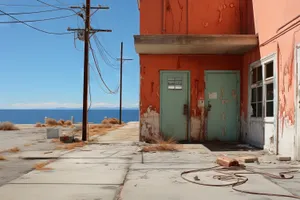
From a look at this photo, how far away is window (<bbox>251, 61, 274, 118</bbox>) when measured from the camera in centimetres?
1029

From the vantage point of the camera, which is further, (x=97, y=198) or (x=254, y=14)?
(x=254, y=14)

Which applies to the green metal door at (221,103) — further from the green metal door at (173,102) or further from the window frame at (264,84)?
the window frame at (264,84)

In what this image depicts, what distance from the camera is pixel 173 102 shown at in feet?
43.2

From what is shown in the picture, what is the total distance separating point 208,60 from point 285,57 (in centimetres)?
440

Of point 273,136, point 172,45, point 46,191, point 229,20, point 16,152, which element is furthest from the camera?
point 229,20

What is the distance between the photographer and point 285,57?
905 centimetres

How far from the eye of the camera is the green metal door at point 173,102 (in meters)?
13.2

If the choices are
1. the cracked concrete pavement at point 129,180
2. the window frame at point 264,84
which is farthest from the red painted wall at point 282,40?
the cracked concrete pavement at point 129,180

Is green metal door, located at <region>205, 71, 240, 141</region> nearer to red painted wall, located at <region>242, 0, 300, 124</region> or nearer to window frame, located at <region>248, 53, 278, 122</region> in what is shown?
window frame, located at <region>248, 53, 278, 122</region>

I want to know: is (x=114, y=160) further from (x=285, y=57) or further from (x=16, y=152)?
(x=285, y=57)

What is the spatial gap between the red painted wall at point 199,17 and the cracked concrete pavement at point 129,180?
5.60m

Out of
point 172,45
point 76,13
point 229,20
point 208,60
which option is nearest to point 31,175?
point 172,45

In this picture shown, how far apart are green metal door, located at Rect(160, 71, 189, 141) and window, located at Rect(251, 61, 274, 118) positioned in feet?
8.43

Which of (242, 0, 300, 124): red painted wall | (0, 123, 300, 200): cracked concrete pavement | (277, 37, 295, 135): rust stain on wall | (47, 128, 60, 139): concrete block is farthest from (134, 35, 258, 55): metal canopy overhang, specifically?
(47, 128, 60, 139): concrete block
